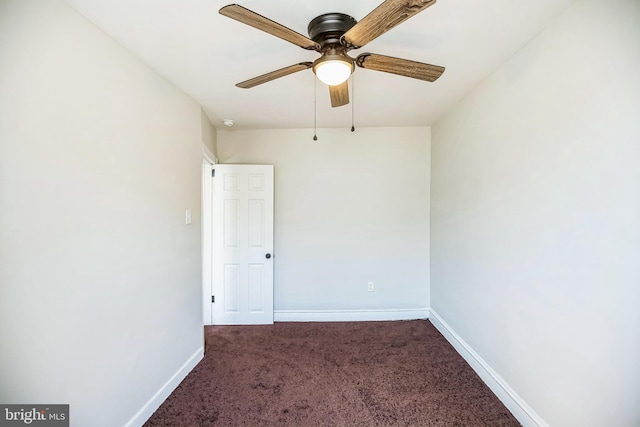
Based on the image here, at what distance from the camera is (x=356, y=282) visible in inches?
144

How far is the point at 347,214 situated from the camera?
3.65m

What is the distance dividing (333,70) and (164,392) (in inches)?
99.4

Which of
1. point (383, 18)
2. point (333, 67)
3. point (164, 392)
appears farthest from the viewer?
point (164, 392)

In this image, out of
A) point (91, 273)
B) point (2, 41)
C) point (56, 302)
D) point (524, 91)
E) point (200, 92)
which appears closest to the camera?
point (2, 41)

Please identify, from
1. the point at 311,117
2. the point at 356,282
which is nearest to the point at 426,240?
the point at 356,282

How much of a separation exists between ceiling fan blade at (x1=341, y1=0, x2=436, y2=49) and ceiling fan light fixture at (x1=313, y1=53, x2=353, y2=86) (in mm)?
82

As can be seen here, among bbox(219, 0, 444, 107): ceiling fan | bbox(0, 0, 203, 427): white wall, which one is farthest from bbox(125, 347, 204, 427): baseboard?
bbox(219, 0, 444, 107): ceiling fan

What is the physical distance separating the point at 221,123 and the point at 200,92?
89 cm

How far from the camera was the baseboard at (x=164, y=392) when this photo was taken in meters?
1.86

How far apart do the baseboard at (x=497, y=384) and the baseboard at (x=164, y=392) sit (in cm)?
251

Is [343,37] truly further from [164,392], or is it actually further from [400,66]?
[164,392]

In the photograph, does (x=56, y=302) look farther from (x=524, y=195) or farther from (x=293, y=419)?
(x=524, y=195)

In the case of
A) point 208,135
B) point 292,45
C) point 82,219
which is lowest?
point 82,219

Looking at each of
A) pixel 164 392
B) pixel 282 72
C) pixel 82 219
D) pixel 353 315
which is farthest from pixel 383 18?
pixel 353 315
